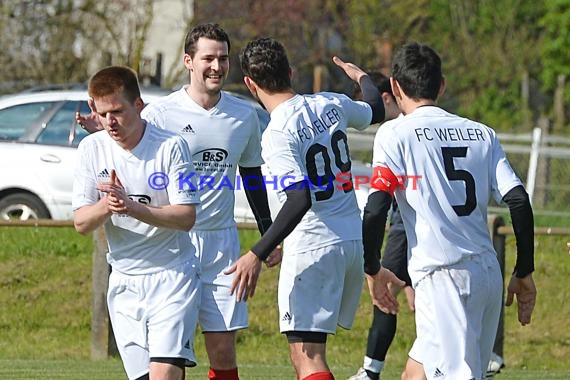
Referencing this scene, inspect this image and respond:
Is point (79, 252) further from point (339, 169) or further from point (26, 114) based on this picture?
point (339, 169)

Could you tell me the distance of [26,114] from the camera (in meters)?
14.4

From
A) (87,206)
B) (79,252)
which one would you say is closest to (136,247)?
(87,206)

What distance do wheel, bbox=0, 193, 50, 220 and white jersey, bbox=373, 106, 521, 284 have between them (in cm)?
863

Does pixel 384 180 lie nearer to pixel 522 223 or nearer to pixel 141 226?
pixel 522 223

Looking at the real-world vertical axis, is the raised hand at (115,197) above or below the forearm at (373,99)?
below

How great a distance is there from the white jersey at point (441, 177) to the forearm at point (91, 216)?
4.26 ft

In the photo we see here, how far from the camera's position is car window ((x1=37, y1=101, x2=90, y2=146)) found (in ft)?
46.3

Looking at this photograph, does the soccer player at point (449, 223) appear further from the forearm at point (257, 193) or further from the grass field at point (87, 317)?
the grass field at point (87, 317)

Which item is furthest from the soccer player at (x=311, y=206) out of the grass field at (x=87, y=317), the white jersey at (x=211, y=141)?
the grass field at (x=87, y=317)

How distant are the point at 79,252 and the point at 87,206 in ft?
25.4

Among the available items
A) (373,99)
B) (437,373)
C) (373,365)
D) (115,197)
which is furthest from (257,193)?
(373,365)

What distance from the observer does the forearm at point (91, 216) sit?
6175mm

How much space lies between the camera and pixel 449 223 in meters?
6.20

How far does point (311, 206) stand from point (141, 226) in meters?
0.98
